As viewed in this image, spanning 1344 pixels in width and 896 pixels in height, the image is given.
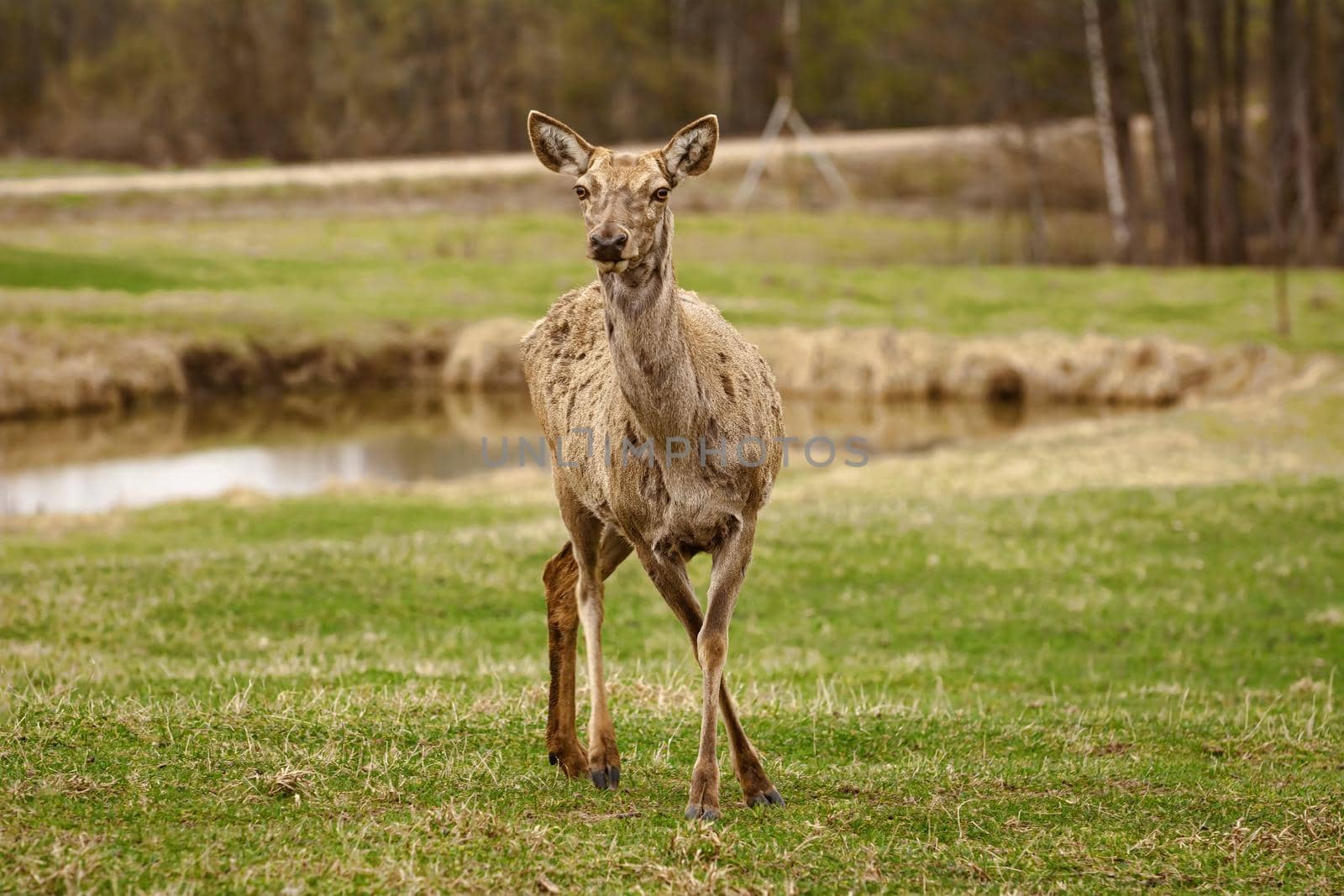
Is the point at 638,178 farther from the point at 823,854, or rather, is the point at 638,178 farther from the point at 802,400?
the point at 802,400

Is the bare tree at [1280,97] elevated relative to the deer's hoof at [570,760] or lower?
elevated

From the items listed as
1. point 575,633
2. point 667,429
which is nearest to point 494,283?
point 575,633

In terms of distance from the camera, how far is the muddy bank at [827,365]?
125 feet

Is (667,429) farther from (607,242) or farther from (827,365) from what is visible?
(827,365)

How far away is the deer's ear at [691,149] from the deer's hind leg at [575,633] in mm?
2477

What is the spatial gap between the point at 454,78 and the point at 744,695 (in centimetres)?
7928

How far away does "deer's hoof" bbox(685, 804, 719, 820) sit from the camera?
24.9 feet

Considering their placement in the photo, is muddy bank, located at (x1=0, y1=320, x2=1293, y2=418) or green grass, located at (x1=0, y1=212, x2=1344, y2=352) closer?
muddy bank, located at (x1=0, y1=320, x2=1293, y2=418)

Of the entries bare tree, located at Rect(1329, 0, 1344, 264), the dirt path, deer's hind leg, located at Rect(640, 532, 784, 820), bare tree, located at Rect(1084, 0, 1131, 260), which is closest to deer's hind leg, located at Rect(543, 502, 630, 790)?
deer's hind leg, located at Rect(640, 532, 784, 820)

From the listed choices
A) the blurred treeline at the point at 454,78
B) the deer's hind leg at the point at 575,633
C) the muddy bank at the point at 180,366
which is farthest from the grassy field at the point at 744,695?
the blurred treeline at the point at 454,78

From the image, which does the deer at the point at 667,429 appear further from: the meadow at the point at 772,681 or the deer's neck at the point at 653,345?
the meadow at the point at 772,681

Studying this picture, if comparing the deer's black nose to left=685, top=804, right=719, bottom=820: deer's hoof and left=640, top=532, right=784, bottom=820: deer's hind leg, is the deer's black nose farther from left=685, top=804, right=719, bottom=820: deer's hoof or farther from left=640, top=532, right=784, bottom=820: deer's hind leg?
left=685, top=804, right=719, bottom=820: deer's hoof

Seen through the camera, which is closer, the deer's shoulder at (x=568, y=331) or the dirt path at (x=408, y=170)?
the deer's shoulder at (x=568, y=331)

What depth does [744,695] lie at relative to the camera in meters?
11.6
